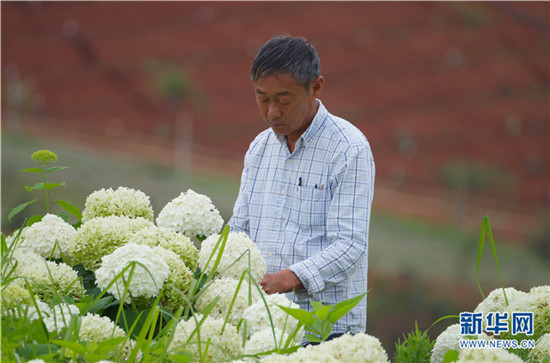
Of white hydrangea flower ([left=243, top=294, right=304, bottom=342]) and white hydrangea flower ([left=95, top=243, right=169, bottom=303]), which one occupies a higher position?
white hydrangea flower ([left=95, top=243, right=169, bottom=303])

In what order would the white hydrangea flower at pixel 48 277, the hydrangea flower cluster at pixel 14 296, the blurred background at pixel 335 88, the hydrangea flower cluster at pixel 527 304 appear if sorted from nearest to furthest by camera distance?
the hydrangea flower cluster at pixel 14 296 → the white hydrangea flower at pixel 48 277 → the hydrangea flower cluster at pixel 527 304 → the blurred background at pixel 335 88

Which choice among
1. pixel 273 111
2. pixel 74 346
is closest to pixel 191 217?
pixel 273 111

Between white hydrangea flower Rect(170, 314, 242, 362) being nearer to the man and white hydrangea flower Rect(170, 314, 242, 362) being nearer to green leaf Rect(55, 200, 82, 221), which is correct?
the man

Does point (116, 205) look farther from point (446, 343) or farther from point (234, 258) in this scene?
point (446, 343)

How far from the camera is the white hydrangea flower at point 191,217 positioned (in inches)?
69.3

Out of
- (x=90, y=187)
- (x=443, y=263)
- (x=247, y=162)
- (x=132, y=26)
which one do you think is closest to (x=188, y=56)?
(x=132, y=26)

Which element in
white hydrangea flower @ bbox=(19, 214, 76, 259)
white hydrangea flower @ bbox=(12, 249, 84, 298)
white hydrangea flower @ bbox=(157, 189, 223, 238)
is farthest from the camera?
white hydrangea flower @ bbox=(157, 189, 223, 238)

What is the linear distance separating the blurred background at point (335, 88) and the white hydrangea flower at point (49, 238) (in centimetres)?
1847

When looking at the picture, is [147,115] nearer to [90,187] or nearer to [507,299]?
[90,187]

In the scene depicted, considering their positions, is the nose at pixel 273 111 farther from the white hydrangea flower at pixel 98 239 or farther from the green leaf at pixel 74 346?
the green leaf at pixel 74 346

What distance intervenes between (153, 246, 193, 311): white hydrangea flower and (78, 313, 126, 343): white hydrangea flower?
18 centimetres

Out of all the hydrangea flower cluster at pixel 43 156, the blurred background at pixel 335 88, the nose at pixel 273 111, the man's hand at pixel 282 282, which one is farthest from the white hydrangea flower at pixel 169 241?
the blurred background at pixel 335 88

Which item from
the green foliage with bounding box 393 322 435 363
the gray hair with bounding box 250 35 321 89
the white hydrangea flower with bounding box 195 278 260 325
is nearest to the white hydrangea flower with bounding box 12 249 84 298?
the white hydrangea flower with bounding box 195 278 260 325

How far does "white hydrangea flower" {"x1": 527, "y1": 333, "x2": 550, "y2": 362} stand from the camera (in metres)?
1.40
